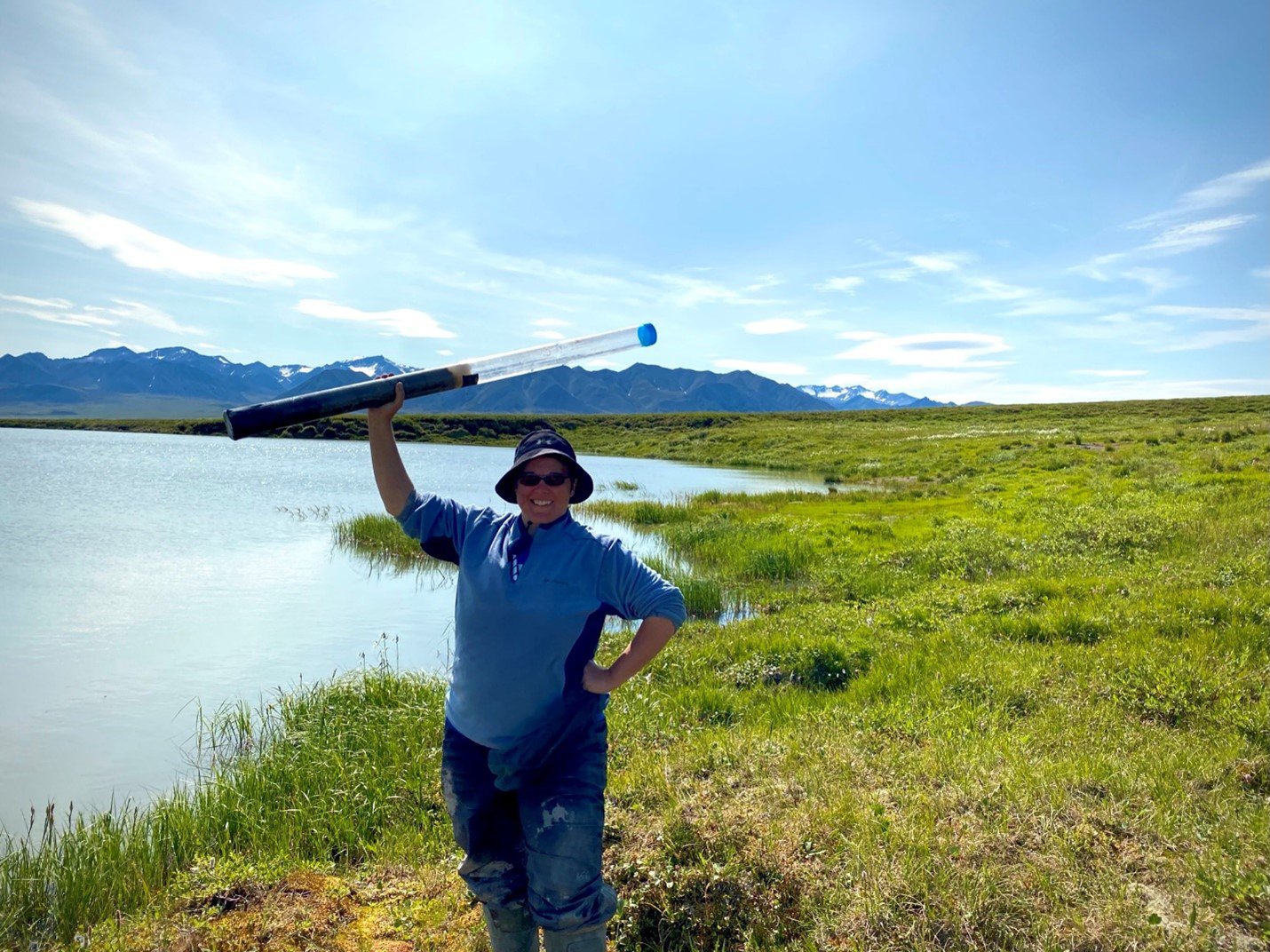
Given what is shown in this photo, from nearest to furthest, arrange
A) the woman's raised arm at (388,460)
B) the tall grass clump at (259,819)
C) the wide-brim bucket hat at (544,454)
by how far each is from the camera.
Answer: the wide-brim bucket hat at (544,454) < the woman's raised arm at (388,460) < the tall grass clump at (259,819)

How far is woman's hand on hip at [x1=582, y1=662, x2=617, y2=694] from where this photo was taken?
3723 mm

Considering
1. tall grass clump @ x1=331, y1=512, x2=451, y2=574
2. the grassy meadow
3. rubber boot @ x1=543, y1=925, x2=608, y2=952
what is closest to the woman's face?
rubber boot @ x1=543, y1=925, x2=608, y2=952

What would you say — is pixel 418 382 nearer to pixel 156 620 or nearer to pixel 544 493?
pixel 544 493

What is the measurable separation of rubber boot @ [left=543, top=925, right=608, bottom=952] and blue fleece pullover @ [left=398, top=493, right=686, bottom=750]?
0.96m

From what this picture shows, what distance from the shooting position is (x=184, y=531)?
25.1 meters

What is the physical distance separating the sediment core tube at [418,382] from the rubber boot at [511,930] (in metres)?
2.84

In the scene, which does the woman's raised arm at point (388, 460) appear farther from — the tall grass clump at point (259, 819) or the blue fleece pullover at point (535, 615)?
the tall grass clump at point (259, 819)

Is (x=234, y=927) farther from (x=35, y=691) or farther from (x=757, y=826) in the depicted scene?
(x=35, y=691)

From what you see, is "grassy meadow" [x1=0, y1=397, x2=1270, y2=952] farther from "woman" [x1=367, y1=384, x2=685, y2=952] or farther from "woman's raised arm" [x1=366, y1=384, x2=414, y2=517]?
"woman's raised arm" [x1=366, y1=384, x2=414, y2=517]

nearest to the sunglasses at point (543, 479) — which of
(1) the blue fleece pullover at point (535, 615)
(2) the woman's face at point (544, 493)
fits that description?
(2) the woman's face at point (544, 493)

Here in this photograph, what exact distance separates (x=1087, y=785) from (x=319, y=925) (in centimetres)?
566

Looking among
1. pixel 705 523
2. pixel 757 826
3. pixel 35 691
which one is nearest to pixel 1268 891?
pixel 757 826

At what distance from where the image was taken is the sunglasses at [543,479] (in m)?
3.84

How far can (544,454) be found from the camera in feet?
12.4
